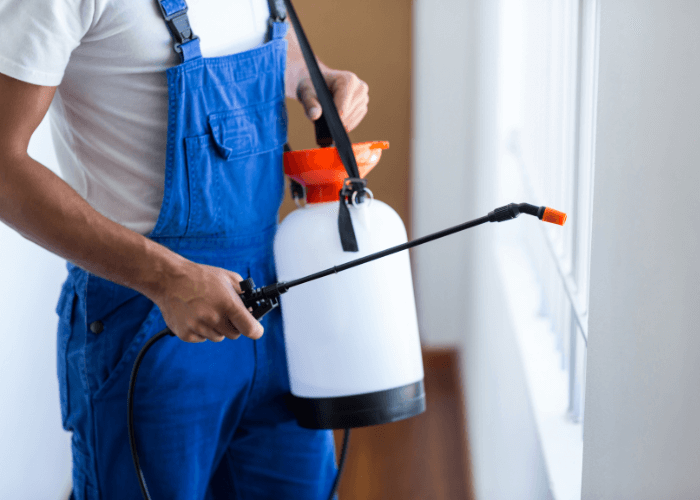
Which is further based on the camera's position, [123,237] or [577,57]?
[577,57]

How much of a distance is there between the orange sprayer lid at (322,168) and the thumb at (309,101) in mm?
83

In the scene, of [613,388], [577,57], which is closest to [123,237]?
[613,388]

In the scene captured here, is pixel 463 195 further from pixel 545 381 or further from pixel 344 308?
pixel 344 308

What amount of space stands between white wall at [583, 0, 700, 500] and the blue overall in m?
0.51

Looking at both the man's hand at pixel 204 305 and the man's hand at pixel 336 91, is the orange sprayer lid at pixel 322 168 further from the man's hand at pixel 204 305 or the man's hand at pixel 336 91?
the man's hand at pixel 204 305

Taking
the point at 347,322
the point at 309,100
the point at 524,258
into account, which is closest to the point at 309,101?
the point at 309,100

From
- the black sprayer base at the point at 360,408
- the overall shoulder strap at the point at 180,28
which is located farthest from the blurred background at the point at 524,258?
the overall shoulder strap at the point at 180,28

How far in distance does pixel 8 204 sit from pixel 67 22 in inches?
8.7

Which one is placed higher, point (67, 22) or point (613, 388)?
point (67, 22)

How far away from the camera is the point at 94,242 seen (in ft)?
2.77

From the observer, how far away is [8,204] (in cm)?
84

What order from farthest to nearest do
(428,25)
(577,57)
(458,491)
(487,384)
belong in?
(428,25) → (458,491) → (487,384) → (577,57)

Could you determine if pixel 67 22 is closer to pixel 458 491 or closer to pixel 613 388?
pixel 613 388

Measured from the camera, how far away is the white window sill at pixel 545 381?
1.05m
